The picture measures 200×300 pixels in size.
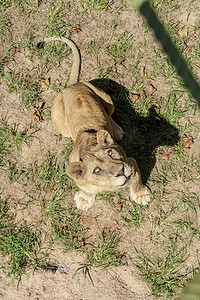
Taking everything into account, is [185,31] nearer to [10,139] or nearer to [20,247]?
[10,139]

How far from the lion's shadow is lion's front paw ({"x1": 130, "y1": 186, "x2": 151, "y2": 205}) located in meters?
0.26

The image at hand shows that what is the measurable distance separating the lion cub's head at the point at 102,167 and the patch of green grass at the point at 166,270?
213cm

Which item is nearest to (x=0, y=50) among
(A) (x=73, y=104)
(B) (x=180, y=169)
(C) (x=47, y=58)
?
Result: (C) (x=47, y=58)


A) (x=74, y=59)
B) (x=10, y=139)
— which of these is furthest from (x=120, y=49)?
(x=10, y=139)

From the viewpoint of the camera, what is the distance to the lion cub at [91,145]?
10.9ft

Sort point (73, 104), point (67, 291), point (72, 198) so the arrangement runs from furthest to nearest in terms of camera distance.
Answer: point (72, 198), point (67, 291), point (73, 104)

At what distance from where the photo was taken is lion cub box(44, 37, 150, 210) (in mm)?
3318

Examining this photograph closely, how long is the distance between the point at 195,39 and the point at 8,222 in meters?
5.05

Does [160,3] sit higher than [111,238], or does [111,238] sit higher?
[160,3]

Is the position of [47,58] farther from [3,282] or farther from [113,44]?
[3,282]

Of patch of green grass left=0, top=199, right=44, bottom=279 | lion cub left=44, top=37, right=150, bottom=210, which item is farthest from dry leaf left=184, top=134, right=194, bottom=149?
patch of green grass left=0, top=199, right=44, bottom=279

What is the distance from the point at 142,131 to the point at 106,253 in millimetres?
2300

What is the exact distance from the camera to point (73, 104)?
14.3 feet

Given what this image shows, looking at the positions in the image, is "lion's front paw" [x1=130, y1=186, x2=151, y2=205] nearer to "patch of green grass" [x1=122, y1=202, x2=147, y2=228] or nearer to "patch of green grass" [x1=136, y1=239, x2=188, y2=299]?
"patch of green grass" [x1=122, y1=202, x2=147, y2=228]
